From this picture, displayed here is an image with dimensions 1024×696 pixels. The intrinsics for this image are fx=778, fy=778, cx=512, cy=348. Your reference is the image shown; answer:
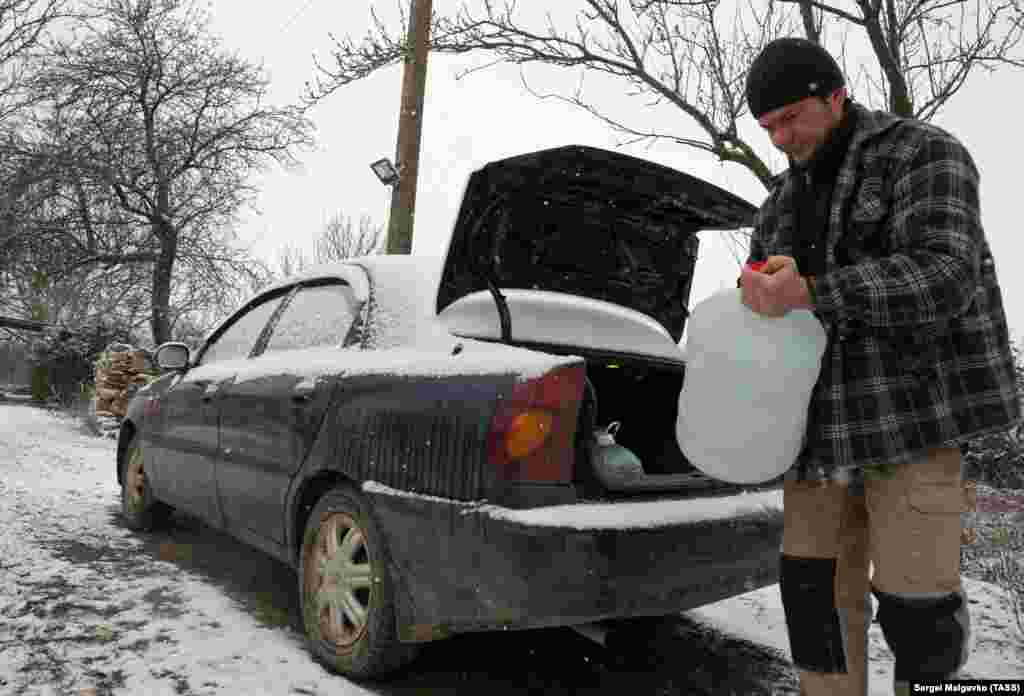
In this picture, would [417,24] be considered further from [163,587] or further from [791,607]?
[791,607]

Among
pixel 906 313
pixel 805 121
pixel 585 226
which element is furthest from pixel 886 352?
pixel 585 226

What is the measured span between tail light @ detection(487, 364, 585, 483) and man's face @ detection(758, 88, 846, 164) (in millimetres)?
819

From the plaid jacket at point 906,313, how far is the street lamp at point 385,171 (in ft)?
19.0

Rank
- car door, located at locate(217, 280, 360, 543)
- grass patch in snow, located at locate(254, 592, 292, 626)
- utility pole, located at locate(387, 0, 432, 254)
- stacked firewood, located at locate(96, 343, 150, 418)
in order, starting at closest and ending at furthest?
car door, located at locate(217, 280, 360, 543), grass patch in snow, located at locate(254, 592, 292, 626), utility pole, located at locate(387, 0, 432, 254), stacked firewood, located at locate(96, 343, 150, 418)

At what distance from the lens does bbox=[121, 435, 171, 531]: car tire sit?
455 centimetres

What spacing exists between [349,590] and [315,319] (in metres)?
1.24

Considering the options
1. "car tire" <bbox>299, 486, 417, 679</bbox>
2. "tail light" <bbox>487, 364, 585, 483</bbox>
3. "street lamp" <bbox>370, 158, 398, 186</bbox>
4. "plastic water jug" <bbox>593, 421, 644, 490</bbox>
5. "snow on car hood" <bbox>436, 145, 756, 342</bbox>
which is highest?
"street lamp" <bbox>370, 158, 398, 186</bbox>

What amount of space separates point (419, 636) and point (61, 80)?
16.7 meters

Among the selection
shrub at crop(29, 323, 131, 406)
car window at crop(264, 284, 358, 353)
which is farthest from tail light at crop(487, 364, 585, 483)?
shrub at crop(29, 323, 131, 406)

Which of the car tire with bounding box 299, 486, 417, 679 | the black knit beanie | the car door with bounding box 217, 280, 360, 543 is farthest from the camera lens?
the car door with bounding box 217, 280, 360, 543

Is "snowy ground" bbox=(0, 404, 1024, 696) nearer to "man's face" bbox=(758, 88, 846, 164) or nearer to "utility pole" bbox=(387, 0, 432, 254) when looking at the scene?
"man's face" bbox=(758, 88, 846, 164)

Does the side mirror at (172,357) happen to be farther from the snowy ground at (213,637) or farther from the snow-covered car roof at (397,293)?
the snow-covered car roof at (397,293)

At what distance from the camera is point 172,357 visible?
166 inches

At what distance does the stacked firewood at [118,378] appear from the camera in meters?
10.5
